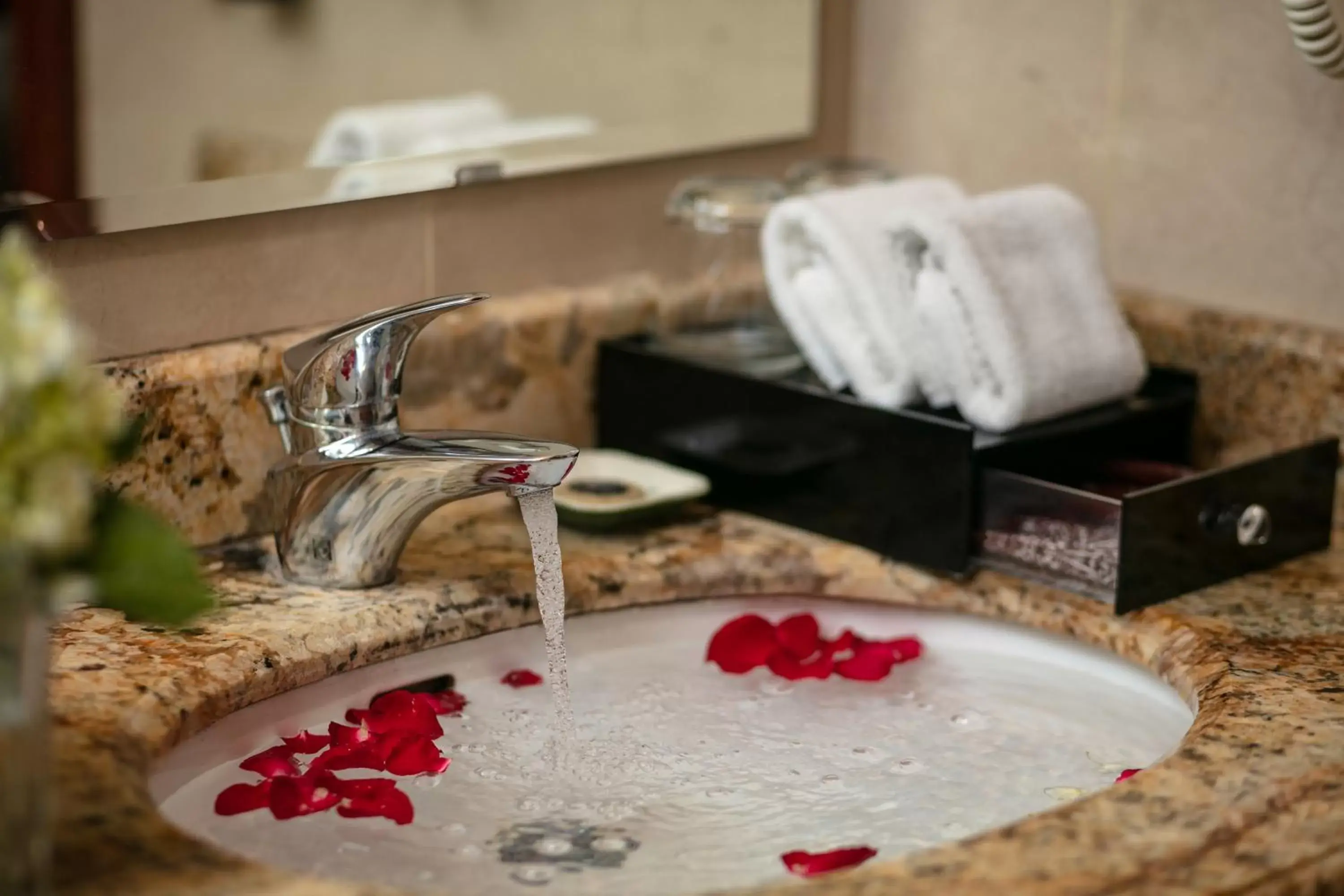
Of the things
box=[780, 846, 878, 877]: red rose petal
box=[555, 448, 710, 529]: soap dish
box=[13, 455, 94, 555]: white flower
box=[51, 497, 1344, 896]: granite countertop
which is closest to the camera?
box=[13, 455, 94, 555]: white flower

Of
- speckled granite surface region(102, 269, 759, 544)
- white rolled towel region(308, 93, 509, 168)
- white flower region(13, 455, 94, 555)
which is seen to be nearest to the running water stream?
speckled granite surface region(102, 269, 759, 544)

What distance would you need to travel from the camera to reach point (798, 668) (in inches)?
47.1

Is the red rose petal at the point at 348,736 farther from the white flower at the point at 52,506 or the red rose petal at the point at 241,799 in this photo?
the white flower at the point at 52,506

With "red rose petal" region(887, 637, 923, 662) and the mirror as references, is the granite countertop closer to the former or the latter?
"red rose petal" region(887, 637, 923, 662)

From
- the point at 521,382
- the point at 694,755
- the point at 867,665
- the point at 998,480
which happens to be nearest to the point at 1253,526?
the point at 998,480

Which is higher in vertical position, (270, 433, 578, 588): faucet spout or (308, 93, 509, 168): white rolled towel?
(308, 93, 509, 168): white rolled towel

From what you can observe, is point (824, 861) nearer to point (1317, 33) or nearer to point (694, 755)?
point (694, 755)

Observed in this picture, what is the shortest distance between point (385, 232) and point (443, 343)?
91mm

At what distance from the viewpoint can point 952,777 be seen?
3.47 ft

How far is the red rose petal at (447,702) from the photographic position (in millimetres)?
1117

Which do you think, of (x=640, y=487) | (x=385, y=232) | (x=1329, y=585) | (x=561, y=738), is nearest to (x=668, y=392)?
(x=640, y=487)

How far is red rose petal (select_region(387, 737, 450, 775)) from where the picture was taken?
1028 millimetres

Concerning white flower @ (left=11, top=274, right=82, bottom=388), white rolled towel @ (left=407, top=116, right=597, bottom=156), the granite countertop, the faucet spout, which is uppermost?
white rolled towel @ (left=407, top=116, right=597, bottom=156)

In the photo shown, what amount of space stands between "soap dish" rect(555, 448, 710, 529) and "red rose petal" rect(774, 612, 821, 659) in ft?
0.45
